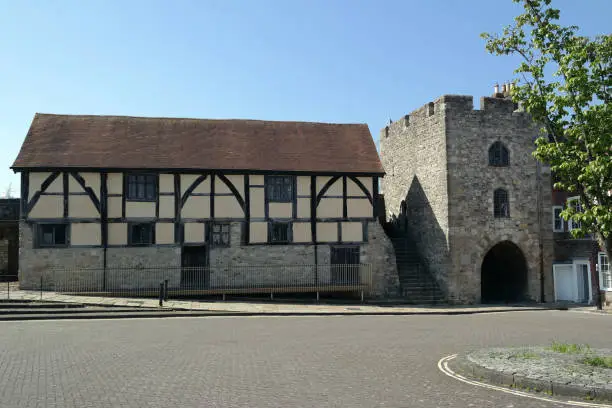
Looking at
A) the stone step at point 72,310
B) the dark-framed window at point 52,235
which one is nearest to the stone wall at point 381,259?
the stone step at point 72,310

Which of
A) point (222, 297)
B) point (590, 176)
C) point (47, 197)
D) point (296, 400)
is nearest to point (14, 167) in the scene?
point (47, 197)

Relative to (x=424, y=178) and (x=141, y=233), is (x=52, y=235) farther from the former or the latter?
(x=424, y=178)

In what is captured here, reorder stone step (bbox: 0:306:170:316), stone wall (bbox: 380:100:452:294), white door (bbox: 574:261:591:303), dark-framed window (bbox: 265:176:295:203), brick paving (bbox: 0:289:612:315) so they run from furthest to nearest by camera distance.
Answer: white door (bbox: 574:261:591:303)
stone wall (bbox: 380:100:452:294)
dark-framed window (bbox: 265:176:295:203)
brick paving (bbox: 0:289:612:315)
stone step (bbox: 0:306:170:316)

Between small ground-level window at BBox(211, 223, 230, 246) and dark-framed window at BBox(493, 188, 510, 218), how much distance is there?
11.8m

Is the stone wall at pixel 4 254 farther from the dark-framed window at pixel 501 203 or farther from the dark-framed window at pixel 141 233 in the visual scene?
the dark-framed window at pixel 501 203

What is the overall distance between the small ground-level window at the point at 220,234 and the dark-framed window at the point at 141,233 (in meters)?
2.47

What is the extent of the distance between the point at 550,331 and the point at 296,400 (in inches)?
413

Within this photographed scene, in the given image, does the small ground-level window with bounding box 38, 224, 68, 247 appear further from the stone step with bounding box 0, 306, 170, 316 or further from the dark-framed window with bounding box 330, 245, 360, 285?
the dark-framed window with bounding box 330, 245, 360, 285

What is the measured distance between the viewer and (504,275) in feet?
88.7

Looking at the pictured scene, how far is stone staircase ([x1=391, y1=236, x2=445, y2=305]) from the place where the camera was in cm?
2427

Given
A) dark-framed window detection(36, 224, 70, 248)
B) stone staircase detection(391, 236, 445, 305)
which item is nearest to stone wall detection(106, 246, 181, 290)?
dark-framed window detection(36, 224, 70, 248)

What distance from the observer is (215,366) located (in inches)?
380

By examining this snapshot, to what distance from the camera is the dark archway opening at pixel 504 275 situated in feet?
83.3

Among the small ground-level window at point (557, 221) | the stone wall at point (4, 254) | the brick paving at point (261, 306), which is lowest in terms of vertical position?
the brick paving at point (261, 306)
